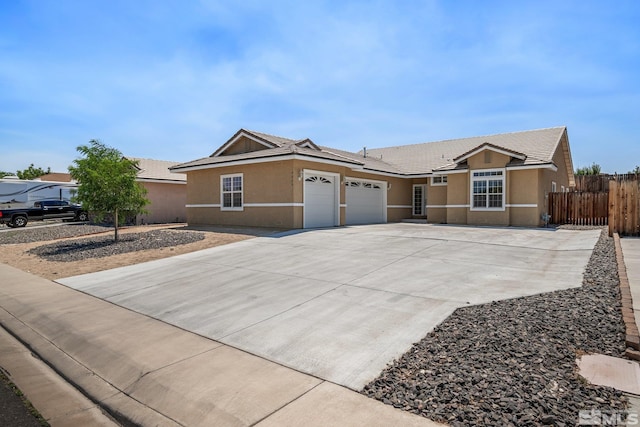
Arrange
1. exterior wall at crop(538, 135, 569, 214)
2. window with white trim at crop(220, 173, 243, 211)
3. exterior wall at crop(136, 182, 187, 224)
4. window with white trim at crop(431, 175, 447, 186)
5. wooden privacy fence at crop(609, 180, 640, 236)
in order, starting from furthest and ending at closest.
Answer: exterior wall at crop(136, 182, 187, 224), window with white trim at crop(431, 175, 447, 186), window with white trim at crop(220, 173, 243, 211), exterior wall at crop(538, 135, 569, 214), wooden privacy fence at crop(609, 180, 640, 236)

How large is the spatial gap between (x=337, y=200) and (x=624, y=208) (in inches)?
444

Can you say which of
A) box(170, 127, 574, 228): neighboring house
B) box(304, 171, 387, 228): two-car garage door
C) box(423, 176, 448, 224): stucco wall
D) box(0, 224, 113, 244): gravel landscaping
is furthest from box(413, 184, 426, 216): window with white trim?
box(0, 224, 113, 244): gravel landscaping

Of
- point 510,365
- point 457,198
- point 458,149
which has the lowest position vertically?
point 510,365

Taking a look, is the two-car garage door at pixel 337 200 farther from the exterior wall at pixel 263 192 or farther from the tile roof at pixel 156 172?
the tile roof at pixel 156 172

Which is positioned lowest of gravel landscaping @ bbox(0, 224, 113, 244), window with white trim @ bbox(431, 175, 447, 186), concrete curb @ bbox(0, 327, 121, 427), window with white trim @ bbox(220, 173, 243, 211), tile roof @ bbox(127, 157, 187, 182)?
concrete curb @ bbox(0, 327, 121, 427)

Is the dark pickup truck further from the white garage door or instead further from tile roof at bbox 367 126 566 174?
tile roof at bbox 367 126 566 174

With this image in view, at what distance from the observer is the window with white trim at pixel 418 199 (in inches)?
984

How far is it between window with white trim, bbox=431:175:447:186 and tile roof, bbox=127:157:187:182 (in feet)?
55.6

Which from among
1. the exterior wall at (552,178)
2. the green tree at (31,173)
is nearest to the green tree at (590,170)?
the exterior wall at (552,178)

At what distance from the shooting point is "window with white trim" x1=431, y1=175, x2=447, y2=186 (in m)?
21.8

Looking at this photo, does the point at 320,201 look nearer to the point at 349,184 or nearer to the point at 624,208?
the point at 349,184

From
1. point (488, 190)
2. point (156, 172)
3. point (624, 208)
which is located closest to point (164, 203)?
point (156, 172)

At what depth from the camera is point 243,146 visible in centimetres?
2050

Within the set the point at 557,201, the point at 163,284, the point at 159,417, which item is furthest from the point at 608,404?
the point at 557,201
